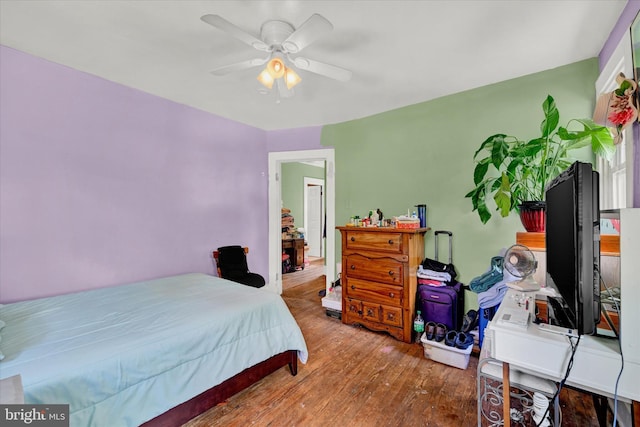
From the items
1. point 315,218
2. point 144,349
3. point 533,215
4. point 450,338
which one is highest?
point 533,215

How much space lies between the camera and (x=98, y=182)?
2547mm

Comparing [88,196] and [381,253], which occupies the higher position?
[88,196]

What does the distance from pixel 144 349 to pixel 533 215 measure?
8.36 feet

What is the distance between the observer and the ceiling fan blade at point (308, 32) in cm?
145

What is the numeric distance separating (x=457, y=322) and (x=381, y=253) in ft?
3.09

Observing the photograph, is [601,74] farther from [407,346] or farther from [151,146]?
[151,146]

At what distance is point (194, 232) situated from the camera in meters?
3.30

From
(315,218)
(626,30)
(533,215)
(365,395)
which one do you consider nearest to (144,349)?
(365,395)

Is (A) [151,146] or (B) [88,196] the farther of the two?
(A) [151,146]

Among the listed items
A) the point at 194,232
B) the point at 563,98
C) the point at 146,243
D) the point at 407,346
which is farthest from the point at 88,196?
the point at 563,98

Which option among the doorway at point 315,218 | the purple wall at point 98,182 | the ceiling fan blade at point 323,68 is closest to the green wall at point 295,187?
the doorway at point 315,218

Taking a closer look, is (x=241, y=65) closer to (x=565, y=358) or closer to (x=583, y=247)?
(x=583, y=247)

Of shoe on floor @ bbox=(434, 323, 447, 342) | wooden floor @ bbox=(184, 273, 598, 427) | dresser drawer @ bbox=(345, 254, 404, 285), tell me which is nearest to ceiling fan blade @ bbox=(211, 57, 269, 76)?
dresser drawer @ bbox=(345, 254, 404, 285)

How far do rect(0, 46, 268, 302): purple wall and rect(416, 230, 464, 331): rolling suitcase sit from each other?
2.54 metres
